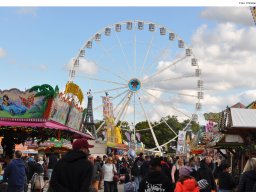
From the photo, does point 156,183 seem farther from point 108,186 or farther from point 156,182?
point 108,186

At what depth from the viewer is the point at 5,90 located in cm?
2214

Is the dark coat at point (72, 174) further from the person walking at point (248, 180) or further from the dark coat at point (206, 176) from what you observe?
the dark coat at point (206, 176)

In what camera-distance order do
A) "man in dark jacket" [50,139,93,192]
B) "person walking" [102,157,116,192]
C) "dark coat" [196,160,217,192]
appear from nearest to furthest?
"man in dark jacket" [50,139,93,192] → "dark coat" [196,160,217,192] → "person walking" [102,157,116,192]

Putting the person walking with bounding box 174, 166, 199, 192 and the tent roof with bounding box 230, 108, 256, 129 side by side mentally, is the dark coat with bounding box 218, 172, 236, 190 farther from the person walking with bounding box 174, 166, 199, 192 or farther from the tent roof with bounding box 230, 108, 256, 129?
the tent roof with bounding box 230, 108, 256, 129

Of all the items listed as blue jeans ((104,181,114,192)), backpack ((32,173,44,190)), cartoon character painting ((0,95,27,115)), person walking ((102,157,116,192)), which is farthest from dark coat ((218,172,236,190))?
cartoon character painting ((0,95,27,115))

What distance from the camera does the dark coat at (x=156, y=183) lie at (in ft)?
25.8

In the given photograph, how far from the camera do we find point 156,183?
789 cm

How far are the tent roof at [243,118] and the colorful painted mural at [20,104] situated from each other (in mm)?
7472

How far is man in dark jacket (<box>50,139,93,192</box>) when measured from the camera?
668cm

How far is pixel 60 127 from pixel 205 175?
1190cm

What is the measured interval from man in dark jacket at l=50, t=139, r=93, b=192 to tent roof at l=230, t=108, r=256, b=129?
10245 millimetres

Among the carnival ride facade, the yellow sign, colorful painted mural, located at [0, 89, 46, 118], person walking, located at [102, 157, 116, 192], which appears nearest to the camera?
person walking, located at [102, 157, 116, 192]

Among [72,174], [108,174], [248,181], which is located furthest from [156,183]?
[108,174]

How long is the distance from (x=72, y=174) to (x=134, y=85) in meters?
49.5
